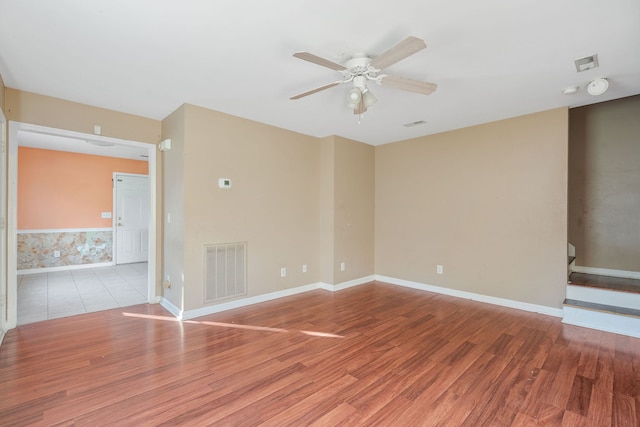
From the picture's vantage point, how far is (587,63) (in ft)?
8.02

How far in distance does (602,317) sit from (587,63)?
8.53 feet

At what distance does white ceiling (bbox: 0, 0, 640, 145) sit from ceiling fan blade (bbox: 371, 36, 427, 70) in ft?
0.63

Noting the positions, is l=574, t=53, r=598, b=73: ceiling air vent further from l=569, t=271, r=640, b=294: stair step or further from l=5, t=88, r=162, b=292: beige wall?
l=5, t=88, r=162, b=292: beige wall

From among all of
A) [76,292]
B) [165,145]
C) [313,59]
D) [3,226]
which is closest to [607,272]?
[313,59]

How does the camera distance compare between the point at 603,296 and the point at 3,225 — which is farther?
the point at 603,296

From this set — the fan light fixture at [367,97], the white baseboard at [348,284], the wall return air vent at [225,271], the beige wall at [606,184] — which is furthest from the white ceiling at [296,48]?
the white baseboard at [348,284]

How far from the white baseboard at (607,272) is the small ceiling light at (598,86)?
8.93ft

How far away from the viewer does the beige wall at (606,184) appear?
392 centimetres

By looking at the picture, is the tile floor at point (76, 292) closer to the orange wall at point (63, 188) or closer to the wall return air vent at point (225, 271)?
the orange wall at point (63, 188)

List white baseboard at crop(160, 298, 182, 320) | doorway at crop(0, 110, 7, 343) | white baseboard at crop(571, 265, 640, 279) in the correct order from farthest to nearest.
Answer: white baseboard at crop(571, 265, 640, 279) < white baseboard at crop(160, 298, 182, 320) < doorway at crop(0, 110, 7, 343)

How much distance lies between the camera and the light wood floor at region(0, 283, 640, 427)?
183 centimetres

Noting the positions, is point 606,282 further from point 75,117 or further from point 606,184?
point 75,117

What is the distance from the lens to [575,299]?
3.43m

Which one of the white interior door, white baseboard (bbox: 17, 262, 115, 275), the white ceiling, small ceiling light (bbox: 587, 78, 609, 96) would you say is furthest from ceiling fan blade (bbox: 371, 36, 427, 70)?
white baseboard (bbox: 17, 262, 115, 275)
